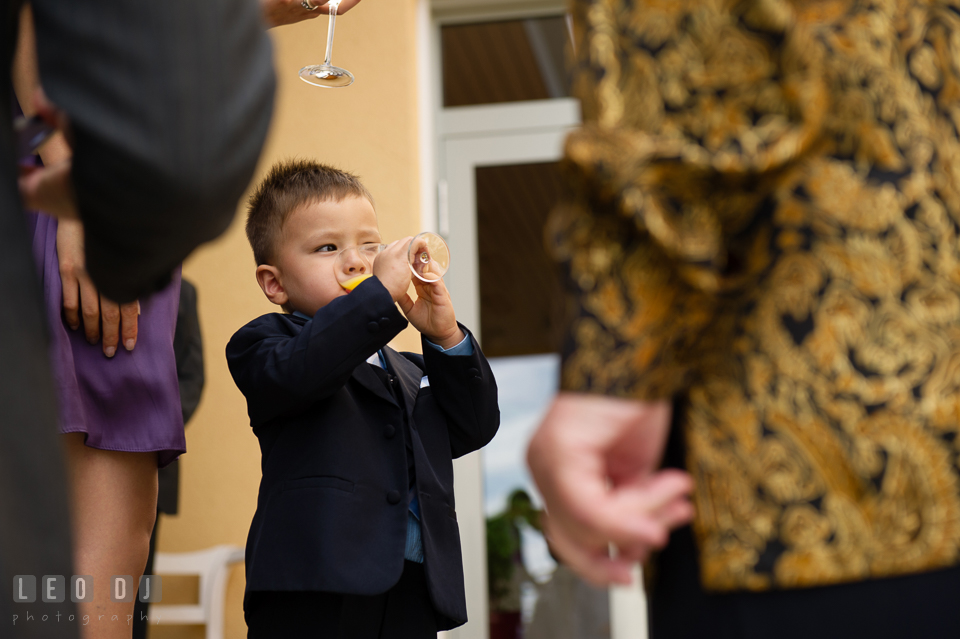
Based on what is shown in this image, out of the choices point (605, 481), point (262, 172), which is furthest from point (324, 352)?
point (262, 172)

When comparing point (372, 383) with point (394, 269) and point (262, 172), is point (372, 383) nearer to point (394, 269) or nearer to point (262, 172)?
point (394, 269)

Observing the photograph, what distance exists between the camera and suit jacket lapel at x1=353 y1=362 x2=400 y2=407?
159 cm

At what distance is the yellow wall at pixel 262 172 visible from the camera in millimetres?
3256

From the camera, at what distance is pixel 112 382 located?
1.48 meters

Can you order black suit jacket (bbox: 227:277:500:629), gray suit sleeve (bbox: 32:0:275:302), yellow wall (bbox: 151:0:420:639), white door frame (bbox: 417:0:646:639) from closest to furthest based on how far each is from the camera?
gray suit sleeve (bbox: 32:0:275:302) → black suit jacket (bbox: 227:277:500:629) → yellow wall (bbox: 151:0:420:639) → white door frame (bbox: 417:0:646:639)

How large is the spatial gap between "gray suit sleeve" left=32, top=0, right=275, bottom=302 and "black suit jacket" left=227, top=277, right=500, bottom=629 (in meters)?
0.79

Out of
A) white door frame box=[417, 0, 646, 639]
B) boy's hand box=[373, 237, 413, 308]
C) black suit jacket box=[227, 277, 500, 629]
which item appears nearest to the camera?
black suit jacket box=[227, 277, 500, 629]

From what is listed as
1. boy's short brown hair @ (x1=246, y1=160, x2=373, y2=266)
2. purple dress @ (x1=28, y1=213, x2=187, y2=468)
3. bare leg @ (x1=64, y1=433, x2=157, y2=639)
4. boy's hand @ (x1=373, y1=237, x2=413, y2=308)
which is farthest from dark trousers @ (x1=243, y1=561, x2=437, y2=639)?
boy's short brown hair @ (x1=246, y1=160, x2=373, y2=266)

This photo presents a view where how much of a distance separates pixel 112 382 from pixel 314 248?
0.43 metres

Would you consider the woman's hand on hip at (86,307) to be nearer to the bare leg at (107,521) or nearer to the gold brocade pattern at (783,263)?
the bare leg at (107,521)

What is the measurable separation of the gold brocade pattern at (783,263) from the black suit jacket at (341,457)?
0.76 metres

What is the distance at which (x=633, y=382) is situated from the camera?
0.70 m

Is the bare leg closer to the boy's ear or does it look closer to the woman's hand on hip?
the woman's hand on hip

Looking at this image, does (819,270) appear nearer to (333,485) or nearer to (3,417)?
(3,417)
